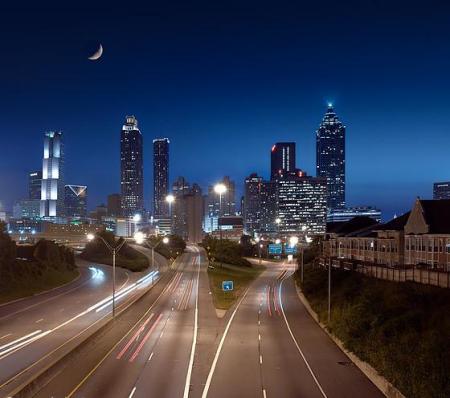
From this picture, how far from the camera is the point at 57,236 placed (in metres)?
189

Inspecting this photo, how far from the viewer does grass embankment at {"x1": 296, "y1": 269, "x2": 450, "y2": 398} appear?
24781 millimetres

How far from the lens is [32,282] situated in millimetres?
73812

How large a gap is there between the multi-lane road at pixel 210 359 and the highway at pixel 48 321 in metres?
2.08

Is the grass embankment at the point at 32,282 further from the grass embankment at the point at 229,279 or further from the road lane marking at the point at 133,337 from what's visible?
the grass embankment at the point at 229,279

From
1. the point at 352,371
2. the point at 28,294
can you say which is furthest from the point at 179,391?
the point at 28,294

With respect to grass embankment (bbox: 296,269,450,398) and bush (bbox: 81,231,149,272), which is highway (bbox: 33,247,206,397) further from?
bush (bbox: 81,231,149,272)

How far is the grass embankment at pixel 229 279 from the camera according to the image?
64812mm

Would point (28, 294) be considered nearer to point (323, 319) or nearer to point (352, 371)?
point (323, 319)

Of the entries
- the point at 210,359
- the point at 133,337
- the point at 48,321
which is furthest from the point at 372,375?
the point at 48,321

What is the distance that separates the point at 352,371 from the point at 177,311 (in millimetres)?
27453

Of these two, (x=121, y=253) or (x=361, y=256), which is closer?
(x=361, y=256)

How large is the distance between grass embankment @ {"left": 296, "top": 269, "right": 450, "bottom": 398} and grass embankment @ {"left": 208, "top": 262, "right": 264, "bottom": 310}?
682 inches

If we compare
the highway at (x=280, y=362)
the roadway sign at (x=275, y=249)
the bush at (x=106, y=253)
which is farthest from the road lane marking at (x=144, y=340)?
the bush at (x=106, y=253)

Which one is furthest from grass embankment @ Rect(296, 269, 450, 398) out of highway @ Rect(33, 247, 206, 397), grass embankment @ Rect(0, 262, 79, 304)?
grass embankment @ Rect(0, 262, 79, 304)
